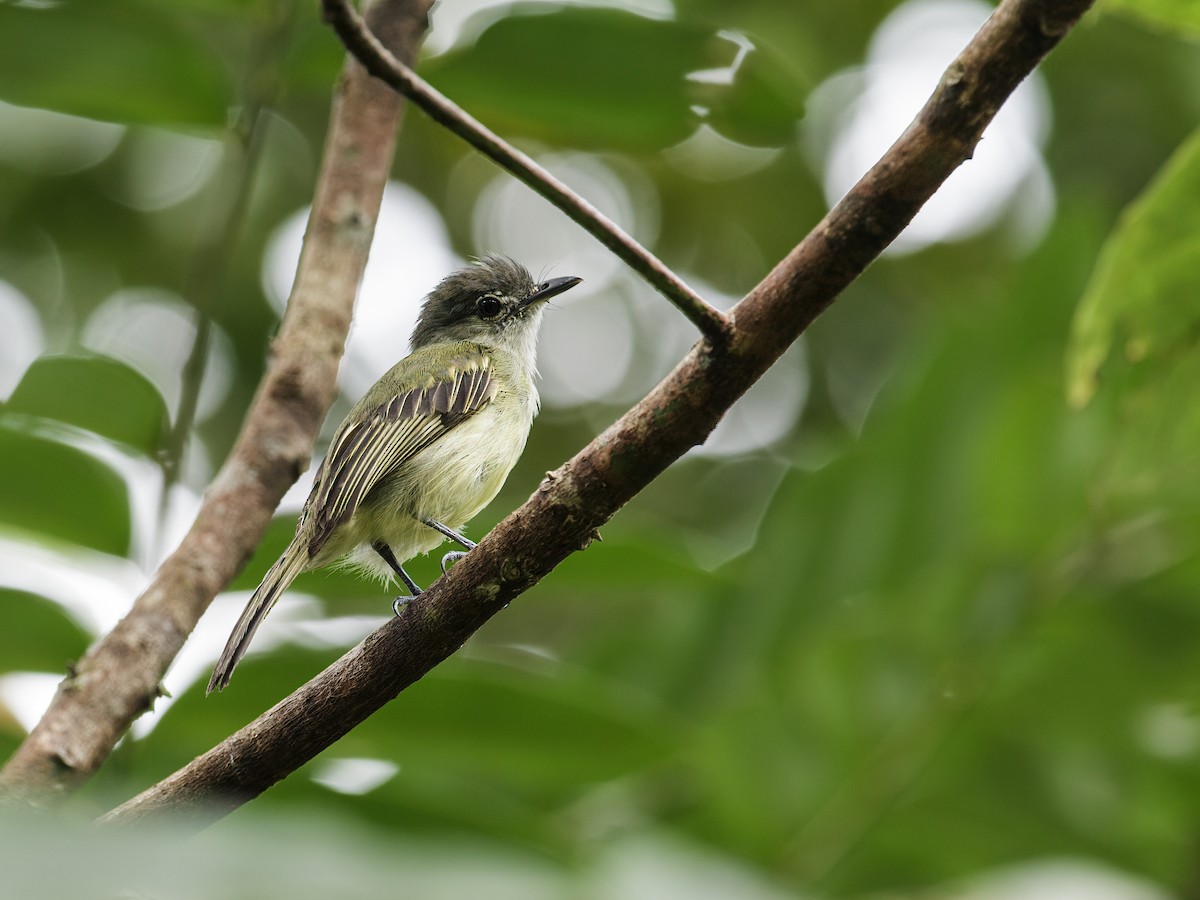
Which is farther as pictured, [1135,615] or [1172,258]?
[1135,615]

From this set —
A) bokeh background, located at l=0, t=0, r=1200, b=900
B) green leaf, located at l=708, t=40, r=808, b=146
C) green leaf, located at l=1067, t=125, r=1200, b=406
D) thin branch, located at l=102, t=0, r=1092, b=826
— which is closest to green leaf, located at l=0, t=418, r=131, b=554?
bokeh background, located at l=0, t=0, r=1200, b=900

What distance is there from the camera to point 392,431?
13.7 feet

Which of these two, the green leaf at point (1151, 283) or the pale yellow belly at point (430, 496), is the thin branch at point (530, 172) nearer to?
the green leaf at point (1151, 283)

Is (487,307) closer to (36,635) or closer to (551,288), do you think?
(551,288)

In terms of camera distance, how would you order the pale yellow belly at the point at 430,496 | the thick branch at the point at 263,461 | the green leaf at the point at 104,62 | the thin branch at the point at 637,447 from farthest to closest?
the pale yellow belly at the point at 430,496 < the green leaf at the point at 104,62 < the thick branch at the point at 263,461 < the thin branch at the point at 637,447

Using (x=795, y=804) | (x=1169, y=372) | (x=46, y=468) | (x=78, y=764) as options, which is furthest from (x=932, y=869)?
(x=46, y=468)

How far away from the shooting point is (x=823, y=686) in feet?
10.4

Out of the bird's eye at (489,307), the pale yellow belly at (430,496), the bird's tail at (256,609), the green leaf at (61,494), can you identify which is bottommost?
the bird's tail at (256,609)

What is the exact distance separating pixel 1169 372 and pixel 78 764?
2343 millimetres

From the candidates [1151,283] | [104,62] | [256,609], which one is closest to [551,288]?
[104,62]

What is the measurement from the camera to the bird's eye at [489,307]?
5477mm

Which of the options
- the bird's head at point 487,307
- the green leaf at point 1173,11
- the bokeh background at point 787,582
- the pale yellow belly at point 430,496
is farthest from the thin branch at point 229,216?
the green leaf at point 1173,11

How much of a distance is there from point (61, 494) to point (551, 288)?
7.43ft

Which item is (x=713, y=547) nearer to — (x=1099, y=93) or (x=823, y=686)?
(x=823, y=686)
